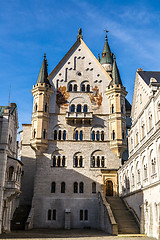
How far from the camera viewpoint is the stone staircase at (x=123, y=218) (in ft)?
103

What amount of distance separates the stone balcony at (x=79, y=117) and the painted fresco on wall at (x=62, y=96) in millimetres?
2950

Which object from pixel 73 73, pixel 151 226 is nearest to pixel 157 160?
pixel 151 226

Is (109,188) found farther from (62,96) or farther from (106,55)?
(106,55)

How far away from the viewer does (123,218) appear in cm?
3447

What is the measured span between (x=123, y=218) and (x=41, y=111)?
24.0 meters

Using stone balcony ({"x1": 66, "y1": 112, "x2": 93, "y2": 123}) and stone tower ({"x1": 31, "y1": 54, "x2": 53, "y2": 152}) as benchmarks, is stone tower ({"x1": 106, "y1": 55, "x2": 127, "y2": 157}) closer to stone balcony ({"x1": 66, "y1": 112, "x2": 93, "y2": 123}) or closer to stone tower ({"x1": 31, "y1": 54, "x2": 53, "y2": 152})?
stone balcony ({"x1": 66, "y1": 112, "x2": 93, "y2": 123})

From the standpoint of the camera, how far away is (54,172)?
4691 cm

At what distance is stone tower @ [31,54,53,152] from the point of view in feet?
157

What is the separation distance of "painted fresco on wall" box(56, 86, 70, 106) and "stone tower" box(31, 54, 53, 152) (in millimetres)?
1579

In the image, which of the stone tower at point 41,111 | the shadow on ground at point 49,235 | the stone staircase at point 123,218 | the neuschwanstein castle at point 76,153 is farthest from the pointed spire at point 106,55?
the shadow on ground at point 49,235

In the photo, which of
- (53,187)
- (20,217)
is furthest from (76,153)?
(20,217)

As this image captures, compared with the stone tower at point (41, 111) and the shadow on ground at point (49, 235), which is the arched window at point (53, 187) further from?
the shadow on ground at point (49, 235)

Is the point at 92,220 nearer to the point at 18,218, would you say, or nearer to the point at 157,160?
the point at 18,218

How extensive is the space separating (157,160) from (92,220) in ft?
74.6
